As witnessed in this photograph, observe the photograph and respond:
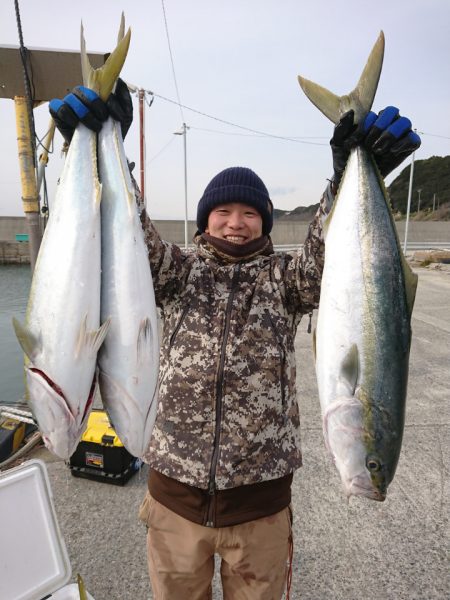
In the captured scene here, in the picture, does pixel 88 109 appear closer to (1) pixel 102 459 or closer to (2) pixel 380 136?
(2) pixel 380 136

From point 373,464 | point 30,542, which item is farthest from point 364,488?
point 30,542

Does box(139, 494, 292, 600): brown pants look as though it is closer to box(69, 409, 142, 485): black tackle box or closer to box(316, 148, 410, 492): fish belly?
box(316, 148, 410, 492): fish belly

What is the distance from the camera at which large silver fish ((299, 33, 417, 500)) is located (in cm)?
157

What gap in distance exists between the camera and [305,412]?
4676 mm

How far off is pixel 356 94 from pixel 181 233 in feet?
113

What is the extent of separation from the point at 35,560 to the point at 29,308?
1470 mm

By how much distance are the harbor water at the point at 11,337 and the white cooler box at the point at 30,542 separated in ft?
→ 10.6

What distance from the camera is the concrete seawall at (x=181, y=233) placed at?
3484 centimetres

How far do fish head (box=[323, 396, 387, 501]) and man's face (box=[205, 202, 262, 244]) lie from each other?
970 mm

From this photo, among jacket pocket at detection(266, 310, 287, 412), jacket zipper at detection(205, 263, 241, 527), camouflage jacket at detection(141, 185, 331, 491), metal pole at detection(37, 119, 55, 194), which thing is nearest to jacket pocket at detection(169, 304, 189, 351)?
camouflage jacket at detection(141, 185, 331, 491)

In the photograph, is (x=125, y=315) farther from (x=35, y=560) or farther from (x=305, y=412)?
(x=305, y=412)

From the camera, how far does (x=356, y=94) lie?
1.84 metres

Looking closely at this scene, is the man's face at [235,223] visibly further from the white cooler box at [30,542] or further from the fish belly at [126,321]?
the white cooler box at [30,542]

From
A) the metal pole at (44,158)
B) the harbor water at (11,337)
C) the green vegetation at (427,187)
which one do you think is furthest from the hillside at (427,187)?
the metal pole at (44,158)
